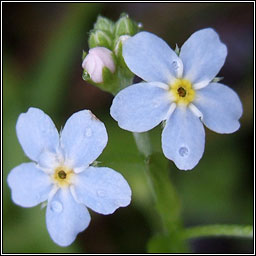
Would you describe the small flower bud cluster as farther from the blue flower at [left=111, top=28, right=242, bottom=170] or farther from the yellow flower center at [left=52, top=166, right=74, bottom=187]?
the yellow flower center at [left=52, top=166, right=74, bottom=187]

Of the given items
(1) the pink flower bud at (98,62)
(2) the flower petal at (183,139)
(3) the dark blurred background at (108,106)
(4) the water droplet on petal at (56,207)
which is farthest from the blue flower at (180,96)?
(3) the dark blurred background at (108,106)

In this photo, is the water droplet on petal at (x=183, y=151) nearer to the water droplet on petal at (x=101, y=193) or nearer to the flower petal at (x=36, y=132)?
the water droplet on petal at (x=101, y=193)

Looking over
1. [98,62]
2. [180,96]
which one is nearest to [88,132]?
[98,62]

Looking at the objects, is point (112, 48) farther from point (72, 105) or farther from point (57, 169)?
point (72, 105)

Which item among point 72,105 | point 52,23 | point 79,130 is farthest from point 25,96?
point 79,130

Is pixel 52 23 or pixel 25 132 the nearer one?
pixel 25 132

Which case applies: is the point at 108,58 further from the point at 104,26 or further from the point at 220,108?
the point at 220,108

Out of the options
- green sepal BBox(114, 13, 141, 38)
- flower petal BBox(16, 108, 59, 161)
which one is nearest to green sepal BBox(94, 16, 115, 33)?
green sepal BBox(114, 13, 141, 38)
